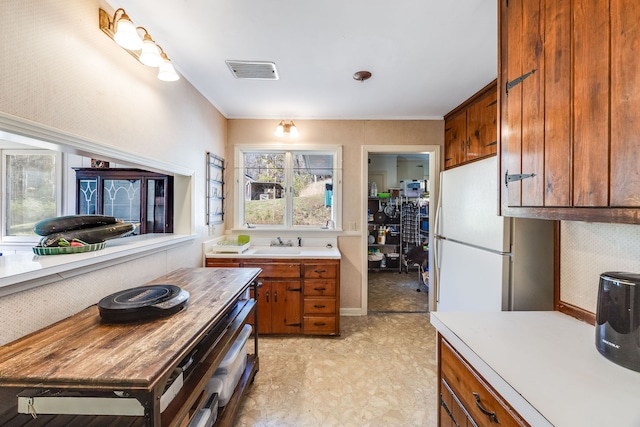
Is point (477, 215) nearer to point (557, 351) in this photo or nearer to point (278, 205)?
point (557, 351)

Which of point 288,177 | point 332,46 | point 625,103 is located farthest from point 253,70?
point 625,103

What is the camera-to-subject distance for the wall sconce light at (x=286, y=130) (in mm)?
2902

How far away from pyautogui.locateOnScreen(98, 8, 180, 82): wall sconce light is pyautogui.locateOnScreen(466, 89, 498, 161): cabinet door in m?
2.58

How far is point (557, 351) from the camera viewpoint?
36.0 inches

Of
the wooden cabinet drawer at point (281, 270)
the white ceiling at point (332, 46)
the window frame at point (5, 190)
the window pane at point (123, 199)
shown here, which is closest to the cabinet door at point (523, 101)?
the white ceiling at point (332, 46)

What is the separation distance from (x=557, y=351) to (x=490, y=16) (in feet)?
5.79

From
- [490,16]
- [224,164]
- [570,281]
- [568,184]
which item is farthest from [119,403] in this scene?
[224,164]

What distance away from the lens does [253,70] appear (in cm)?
209

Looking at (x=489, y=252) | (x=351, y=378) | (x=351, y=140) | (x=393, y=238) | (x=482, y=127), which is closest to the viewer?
(x=489, y=252)

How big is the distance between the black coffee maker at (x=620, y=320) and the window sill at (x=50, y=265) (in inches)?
81.3

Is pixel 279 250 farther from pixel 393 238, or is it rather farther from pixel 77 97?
pixel 393 238

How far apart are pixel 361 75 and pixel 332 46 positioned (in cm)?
46

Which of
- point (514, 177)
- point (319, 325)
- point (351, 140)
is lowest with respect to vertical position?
point (319, 325)

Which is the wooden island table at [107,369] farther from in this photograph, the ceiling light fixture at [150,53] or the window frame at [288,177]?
the window frame at [288,177]
